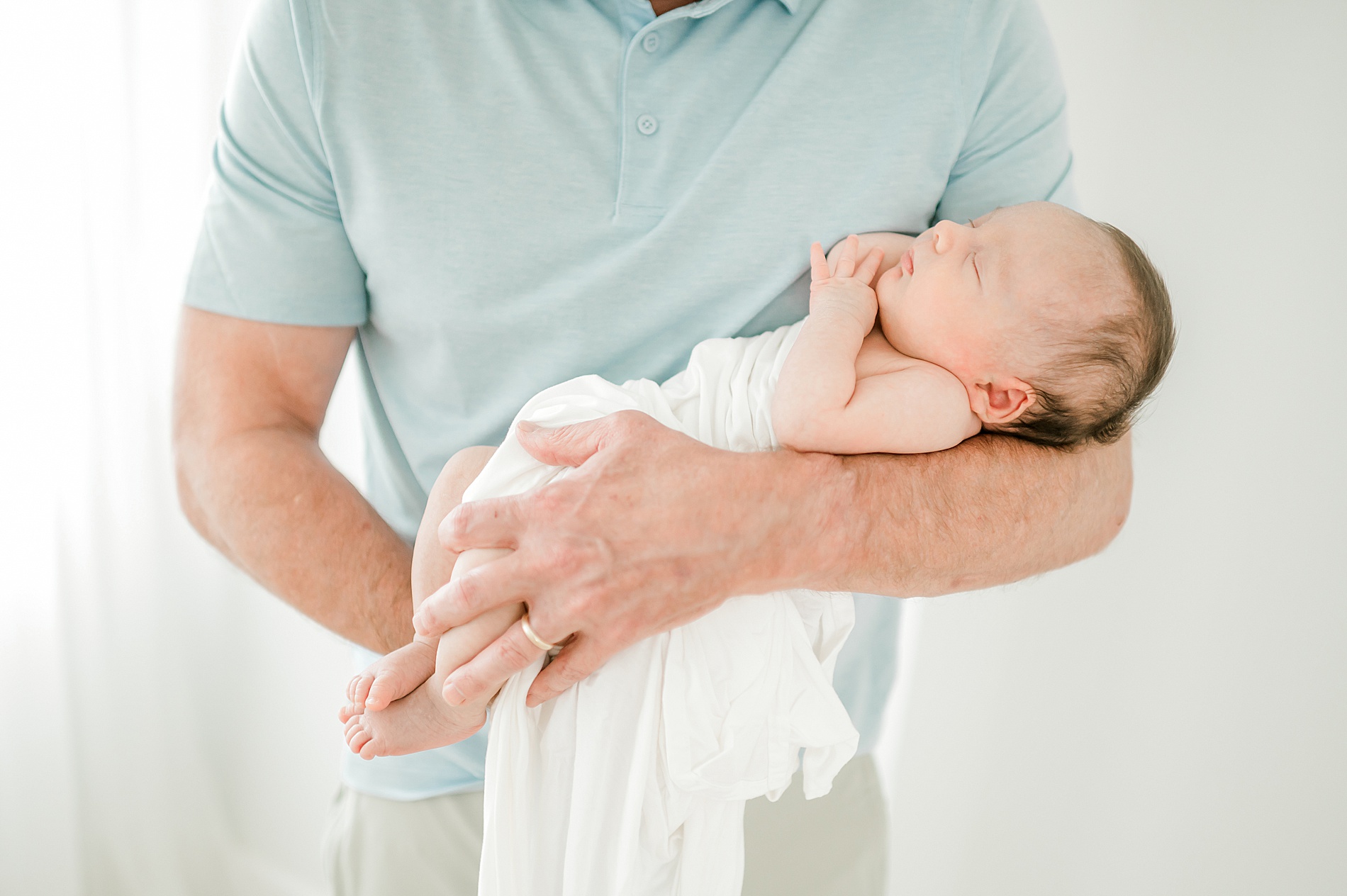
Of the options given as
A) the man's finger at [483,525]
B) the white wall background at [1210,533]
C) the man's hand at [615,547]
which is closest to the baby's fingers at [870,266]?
the man's hand at [615,547]

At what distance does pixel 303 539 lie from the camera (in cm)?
110

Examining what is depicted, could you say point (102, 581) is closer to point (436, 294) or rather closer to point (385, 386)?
point (385, 386)

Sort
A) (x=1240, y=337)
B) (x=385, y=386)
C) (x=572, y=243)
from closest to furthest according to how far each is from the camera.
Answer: (x=572, y=243)
(x=385, y=386)
(x=1240, y=337)

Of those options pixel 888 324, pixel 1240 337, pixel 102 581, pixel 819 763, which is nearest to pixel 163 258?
pixel 102 581

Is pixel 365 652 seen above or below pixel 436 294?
below

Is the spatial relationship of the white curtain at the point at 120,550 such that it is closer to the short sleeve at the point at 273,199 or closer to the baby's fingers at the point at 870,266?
the short sleeve at the point at 273,199

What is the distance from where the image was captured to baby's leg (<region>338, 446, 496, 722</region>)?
3.15 feet

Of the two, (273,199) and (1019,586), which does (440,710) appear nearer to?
(273,199)

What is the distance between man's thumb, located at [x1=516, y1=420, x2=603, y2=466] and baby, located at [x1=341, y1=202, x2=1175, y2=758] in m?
0.10

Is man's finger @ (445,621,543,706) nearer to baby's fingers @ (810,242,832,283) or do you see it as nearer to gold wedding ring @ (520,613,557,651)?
gold wedding ring @ (520,613,557,651)

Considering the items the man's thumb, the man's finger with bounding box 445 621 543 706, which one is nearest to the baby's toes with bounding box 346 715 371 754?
the man's finger with bounding box 445 621 543 706

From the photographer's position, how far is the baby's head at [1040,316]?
1042 mm

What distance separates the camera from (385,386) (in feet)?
4.00

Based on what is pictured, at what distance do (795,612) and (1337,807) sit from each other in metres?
1.34
